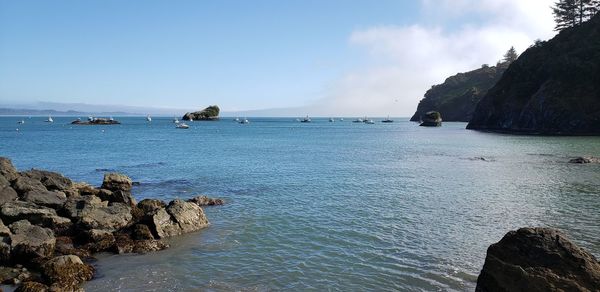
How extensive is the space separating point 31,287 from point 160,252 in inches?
229

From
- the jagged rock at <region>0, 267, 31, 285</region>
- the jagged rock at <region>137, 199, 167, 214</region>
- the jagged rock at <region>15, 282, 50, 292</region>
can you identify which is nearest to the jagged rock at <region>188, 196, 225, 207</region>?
the jagged rock at <region>137, 199, 167, 214</region>

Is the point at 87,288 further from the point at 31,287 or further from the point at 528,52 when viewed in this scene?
the point at 528,52

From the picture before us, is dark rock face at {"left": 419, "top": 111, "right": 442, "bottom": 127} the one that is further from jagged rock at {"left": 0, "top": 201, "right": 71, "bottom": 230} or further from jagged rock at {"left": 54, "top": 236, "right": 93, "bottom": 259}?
jagged rock at {"left": 54, "top": 236, "right": 93, "bottom": 259}

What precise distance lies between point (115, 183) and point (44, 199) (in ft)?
28.9

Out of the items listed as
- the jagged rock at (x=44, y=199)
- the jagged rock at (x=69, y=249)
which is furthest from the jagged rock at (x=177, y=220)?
the jagged rock at (x=44, y=199)

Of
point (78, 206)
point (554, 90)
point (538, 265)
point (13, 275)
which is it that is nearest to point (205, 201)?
point (78, 206)

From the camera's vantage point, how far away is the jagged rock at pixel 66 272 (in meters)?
15.2

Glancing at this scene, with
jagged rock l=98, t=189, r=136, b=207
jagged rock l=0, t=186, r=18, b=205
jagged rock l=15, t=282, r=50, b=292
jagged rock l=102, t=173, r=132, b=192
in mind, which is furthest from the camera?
jagged rock l=102, t=173, r=132, b=192

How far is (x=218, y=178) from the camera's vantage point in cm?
4291

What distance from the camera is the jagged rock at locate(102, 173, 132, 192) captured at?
108 ft

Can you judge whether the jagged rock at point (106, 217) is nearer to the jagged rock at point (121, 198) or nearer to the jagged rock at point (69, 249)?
the jagged rock at point (69, 249)

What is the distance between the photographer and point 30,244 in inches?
Result: 693

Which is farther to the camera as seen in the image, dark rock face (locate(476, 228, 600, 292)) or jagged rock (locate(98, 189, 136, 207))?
jagged rock (locate(98, 189, 136, 207))

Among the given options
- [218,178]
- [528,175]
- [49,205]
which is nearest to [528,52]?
[528,175]
